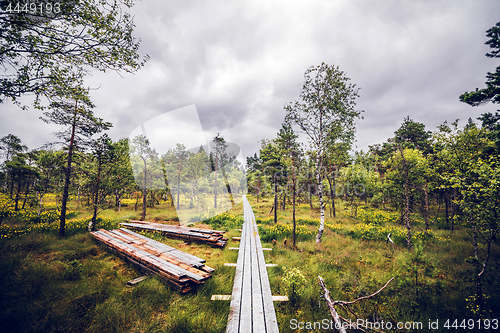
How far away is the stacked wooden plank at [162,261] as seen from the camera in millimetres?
5840

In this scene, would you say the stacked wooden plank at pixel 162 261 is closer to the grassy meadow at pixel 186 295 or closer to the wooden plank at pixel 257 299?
the grassy meadow at pixel 186 295

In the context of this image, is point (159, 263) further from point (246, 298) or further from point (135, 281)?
point (246, 298)

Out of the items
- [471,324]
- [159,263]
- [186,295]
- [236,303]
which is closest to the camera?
[471,324]

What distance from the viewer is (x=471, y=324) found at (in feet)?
17.5

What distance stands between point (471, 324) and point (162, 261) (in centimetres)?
1174

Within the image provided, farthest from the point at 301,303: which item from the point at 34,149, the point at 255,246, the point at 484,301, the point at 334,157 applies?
the point at 34,149

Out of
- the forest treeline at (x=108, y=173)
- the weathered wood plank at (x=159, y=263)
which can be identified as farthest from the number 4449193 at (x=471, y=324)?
the forest treeline at (x=108, y=173)

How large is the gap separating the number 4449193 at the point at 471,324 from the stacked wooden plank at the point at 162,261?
8584 millimetres

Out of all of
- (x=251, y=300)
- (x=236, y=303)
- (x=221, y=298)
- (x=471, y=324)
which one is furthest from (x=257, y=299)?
(x=471, y=324)

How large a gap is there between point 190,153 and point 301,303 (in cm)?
3759

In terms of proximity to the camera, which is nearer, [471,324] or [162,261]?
[471,324]

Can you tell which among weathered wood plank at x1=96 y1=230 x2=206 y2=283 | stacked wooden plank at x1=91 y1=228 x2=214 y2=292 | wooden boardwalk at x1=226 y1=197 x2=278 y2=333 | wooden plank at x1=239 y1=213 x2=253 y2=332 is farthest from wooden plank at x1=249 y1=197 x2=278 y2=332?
weathered wood plank at x1=96 y1=230 x2=206 y2=283

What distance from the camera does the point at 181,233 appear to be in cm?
1185

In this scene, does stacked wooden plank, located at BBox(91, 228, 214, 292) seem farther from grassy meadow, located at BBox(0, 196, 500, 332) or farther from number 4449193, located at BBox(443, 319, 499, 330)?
number 4449193, located at BBox(443, 319, 499, 330)
